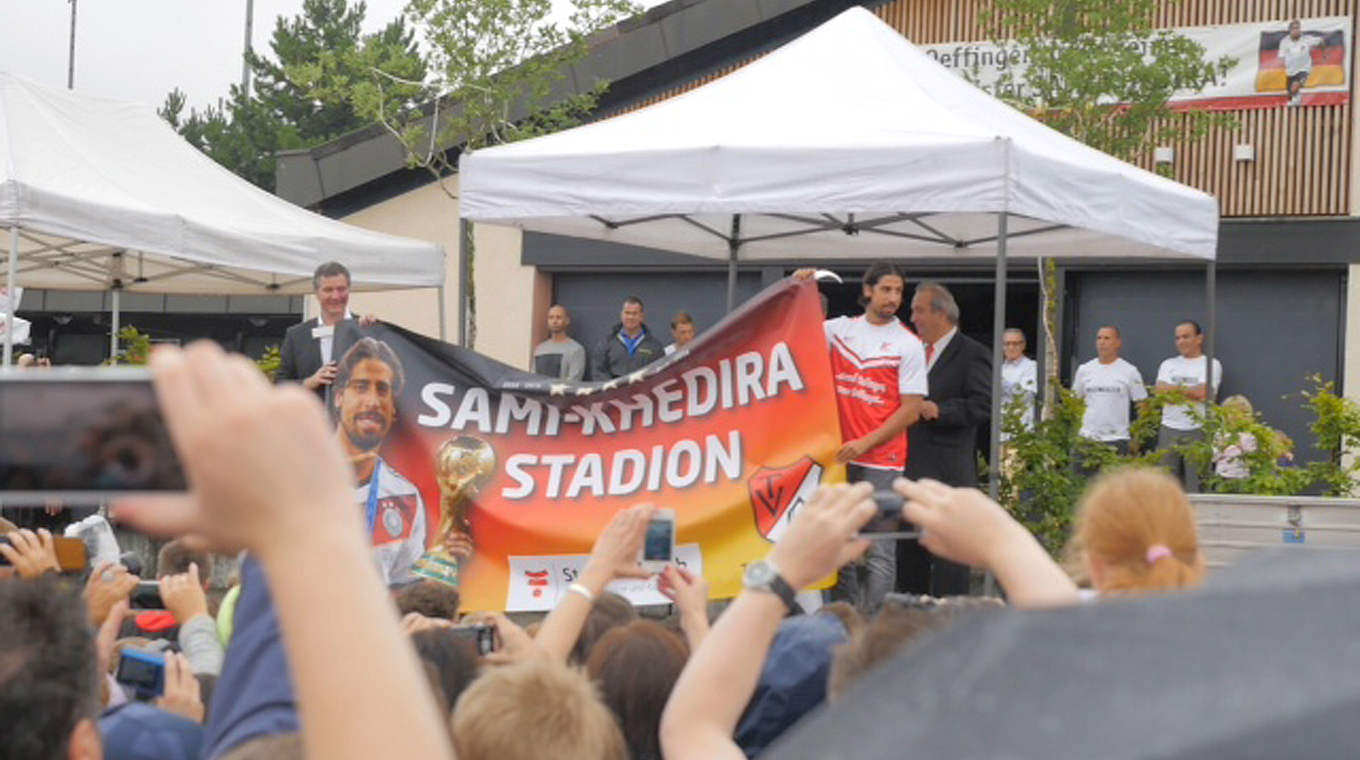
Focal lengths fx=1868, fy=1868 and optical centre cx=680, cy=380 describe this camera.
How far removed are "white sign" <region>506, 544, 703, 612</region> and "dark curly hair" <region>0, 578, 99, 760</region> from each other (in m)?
5.26

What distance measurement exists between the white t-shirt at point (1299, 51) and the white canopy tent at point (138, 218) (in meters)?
9.49

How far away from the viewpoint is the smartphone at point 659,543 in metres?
4.32

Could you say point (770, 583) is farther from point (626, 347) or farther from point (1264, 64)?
point (1264, 64)

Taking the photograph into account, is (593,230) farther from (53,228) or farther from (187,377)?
(187,377)

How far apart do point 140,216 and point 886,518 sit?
910 cm

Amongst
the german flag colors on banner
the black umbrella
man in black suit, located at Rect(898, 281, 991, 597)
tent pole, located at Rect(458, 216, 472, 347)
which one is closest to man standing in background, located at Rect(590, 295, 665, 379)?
tent pole, located at Rect(458, 216, 472, 347)

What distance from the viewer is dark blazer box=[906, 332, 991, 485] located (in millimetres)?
9039

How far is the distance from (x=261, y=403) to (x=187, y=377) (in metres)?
0.05

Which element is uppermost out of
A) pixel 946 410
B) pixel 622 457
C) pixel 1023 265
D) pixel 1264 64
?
pixel 1264 64

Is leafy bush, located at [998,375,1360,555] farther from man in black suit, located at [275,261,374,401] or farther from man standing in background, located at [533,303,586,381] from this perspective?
man standing in background, located at [533,303,586,381]

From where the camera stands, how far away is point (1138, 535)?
3188 mm

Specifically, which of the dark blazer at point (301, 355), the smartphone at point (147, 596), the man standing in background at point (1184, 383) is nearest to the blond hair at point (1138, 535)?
the smartphone at point (147, 596)

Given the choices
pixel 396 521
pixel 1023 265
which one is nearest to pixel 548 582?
pixel 396 521

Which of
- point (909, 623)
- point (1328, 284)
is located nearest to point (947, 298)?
point (909, 623)
